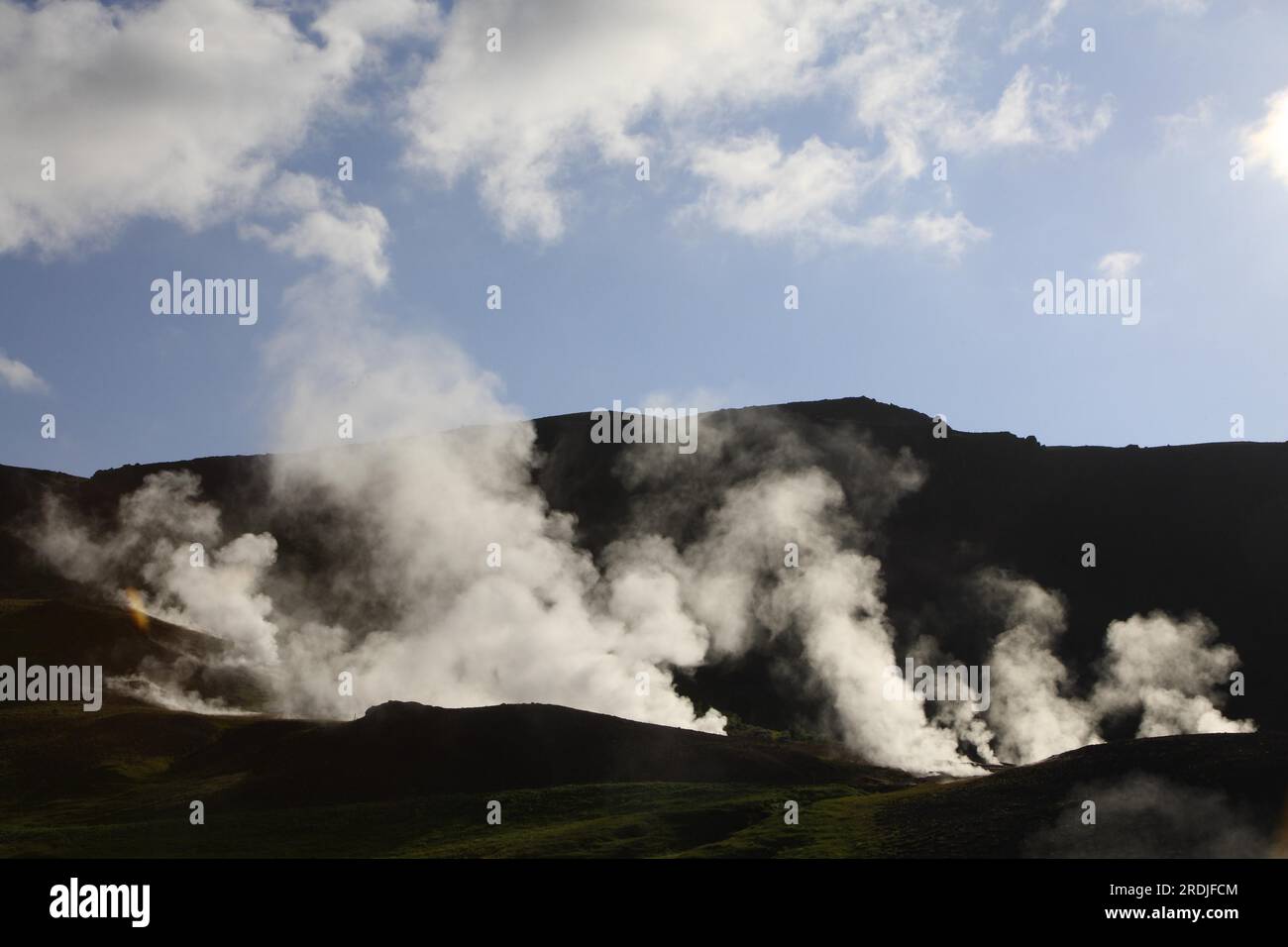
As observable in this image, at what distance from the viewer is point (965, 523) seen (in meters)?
109

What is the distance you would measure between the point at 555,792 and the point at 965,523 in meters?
67.3

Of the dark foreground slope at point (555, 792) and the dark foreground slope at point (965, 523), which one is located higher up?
the dark foreground slope at point (965, 523)

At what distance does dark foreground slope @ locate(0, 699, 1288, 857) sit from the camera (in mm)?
39656

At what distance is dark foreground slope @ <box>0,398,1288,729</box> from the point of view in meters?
93.3

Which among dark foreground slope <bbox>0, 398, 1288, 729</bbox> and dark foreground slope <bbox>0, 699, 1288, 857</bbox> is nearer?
dark foreground slope <bbox>0, 699, 1288, 857</bbox>

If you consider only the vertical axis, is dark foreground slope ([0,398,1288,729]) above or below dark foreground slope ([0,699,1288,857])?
above

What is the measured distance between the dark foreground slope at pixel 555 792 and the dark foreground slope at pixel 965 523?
32386 mm

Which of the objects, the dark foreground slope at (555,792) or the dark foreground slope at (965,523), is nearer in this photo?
the dark foreground slope at (555,792)

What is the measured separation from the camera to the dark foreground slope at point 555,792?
3966cm

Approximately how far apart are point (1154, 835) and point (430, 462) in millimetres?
84498

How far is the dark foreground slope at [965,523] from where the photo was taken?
93312 millimetres

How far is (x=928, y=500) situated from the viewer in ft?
366

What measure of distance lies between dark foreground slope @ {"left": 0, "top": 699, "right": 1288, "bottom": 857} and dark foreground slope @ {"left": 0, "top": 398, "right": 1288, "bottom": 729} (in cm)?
3239
